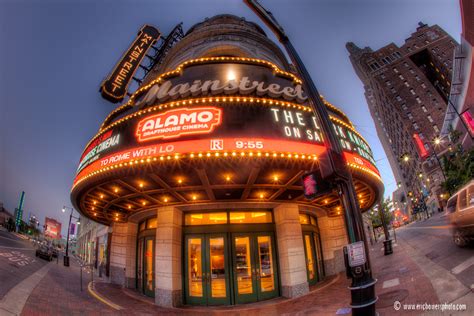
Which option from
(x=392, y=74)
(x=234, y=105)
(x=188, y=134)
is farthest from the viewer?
(x=392, y=74)

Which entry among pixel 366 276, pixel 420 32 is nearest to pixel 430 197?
pixel 420 32

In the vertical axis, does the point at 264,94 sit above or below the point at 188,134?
above

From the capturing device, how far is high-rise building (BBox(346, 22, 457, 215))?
68125 mm

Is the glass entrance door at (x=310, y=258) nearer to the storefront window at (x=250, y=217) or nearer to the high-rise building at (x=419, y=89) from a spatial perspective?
the storefront window at (x=250, y=217)

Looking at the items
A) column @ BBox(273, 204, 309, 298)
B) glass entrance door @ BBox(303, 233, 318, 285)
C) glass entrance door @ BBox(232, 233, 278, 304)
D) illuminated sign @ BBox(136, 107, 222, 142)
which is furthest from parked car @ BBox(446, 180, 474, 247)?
illuminated sign @ BBox(136, 107, 222, 142)

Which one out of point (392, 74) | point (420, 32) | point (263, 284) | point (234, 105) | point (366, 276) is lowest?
point (263, 284)

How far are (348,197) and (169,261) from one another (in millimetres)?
9249

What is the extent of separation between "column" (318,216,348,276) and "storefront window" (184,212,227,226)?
26.4 feet

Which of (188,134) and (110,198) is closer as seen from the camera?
(188,134)

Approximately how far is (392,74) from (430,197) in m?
43.3

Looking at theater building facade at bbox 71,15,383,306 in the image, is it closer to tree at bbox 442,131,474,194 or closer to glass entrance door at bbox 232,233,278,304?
glass entrance door at bbox 232,233,278,304

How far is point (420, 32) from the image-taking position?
3600 inches

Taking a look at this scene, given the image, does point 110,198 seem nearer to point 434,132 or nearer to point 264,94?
point 264,94

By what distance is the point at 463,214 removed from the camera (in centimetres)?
942
